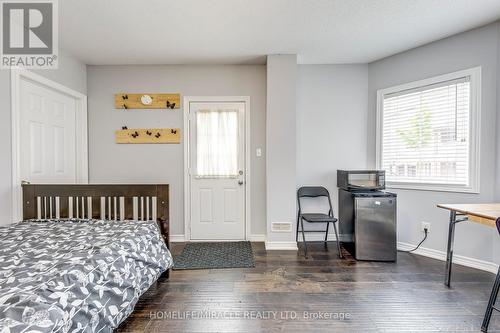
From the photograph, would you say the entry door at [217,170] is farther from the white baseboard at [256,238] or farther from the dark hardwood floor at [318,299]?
the dark hardwood floor at [318,299]

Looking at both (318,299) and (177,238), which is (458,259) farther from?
(177,238)

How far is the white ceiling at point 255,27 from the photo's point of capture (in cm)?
210

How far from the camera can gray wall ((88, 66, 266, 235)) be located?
3.33 m

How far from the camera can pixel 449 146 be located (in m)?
2.71

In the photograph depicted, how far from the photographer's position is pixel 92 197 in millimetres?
2455

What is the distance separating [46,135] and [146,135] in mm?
1083

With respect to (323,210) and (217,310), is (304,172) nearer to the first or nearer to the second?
(323,210)

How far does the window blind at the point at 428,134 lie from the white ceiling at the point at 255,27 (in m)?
0.62

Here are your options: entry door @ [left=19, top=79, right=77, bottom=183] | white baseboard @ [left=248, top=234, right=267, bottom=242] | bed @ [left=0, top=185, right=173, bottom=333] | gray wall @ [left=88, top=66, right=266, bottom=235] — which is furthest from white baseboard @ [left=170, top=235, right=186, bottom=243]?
→ entry door @ [left=19, top=79, right=77, bottom=183]

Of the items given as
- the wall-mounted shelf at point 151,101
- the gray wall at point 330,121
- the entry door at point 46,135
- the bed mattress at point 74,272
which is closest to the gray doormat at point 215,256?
the bed mattress at point 74,272

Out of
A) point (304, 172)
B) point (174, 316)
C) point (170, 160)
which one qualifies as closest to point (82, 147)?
point (170, 160)

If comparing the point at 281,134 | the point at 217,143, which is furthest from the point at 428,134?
the point at 217,143

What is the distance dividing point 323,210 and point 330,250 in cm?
57

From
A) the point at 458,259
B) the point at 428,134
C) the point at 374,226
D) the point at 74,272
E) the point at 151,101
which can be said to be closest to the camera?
the point at 74,272
